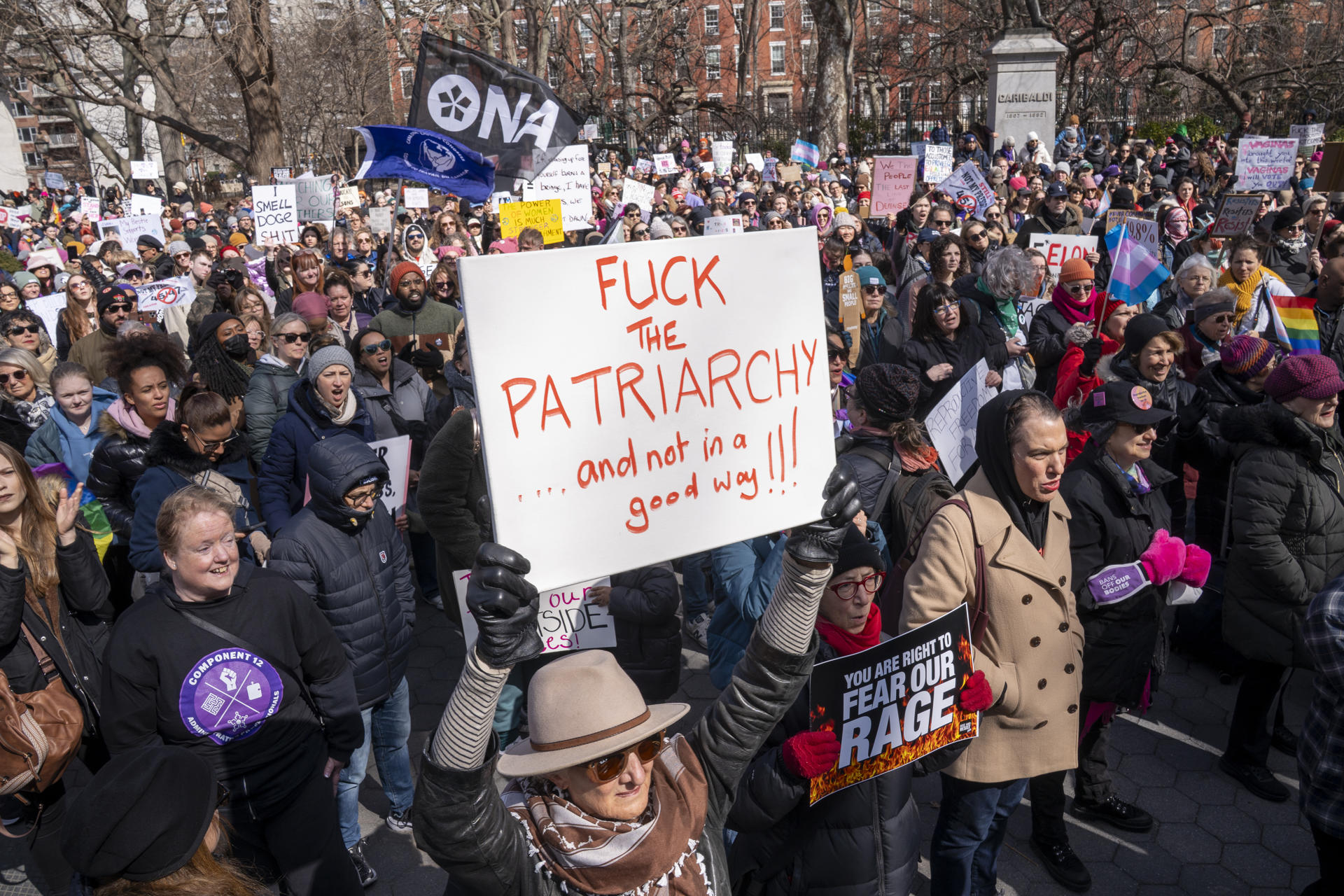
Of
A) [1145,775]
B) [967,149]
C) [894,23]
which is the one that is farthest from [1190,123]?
[1145,775]

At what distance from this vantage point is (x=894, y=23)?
48.1 meters

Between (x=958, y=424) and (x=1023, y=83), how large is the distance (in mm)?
17911

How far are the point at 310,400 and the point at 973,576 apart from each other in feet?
10.6

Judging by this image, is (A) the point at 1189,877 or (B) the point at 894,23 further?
(B) the point at 894,23

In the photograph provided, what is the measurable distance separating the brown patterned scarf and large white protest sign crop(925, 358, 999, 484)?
2.72m

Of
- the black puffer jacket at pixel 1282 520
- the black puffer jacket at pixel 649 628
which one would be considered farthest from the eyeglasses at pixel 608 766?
the black puffer jacket at pixel 1282 520

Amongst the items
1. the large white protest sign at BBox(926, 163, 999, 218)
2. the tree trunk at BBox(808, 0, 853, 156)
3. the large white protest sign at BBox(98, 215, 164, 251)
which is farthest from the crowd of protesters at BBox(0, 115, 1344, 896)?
the tree trunk at BBox(808, 0, 853, 156)

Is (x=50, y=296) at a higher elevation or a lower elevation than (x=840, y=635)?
higher

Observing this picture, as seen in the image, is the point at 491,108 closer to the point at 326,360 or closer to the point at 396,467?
the point at 326,360

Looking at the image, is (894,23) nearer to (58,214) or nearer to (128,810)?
(58,214)

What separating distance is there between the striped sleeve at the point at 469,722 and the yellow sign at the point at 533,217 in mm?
8511

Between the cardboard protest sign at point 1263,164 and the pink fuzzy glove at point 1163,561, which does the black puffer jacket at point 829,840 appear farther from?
the cardboard protest sign at point 1263,164

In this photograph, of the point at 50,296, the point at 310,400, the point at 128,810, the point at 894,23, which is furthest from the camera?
the point at 894,23

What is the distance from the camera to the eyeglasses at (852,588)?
280cm
